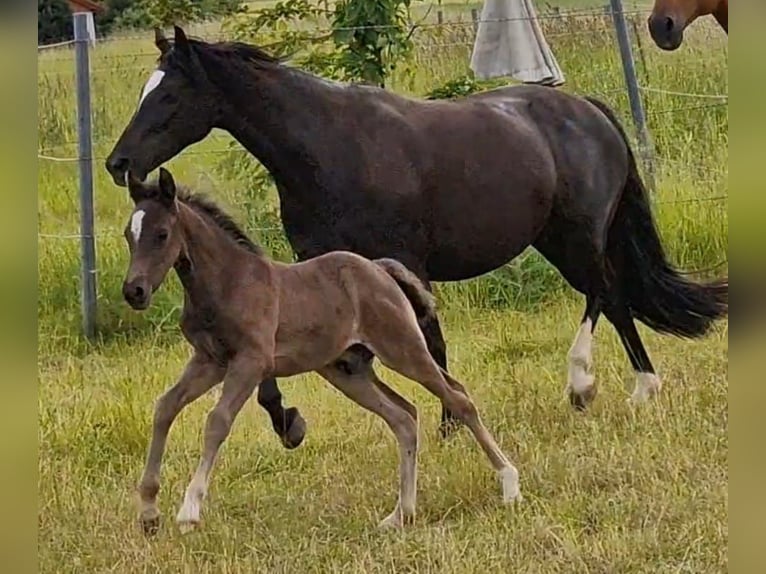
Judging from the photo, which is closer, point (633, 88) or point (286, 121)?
point (286, 121)

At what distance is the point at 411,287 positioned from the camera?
2.52 m

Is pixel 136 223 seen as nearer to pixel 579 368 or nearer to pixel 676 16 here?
pixel 579 368

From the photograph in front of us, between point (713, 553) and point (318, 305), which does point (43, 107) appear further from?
point (713, 553)

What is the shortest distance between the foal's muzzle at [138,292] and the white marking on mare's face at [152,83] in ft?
1.28

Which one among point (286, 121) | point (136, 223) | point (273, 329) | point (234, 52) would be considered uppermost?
point (234, 52)

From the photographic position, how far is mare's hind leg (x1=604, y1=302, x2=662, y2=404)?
2.67m

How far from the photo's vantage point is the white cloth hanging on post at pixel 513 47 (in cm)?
260

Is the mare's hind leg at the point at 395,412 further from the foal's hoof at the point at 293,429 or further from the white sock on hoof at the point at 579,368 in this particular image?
the white sock on hoof at the point at 579,368

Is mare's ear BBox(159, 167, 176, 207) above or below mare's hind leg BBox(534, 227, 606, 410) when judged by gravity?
above

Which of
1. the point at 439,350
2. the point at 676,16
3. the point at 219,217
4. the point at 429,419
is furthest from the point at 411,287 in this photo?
the point at 676,16

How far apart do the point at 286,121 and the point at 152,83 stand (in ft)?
0.89

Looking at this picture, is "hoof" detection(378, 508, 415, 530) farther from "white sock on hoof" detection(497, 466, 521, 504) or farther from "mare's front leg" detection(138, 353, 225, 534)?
"mare's front leg" detection(138, 353, 225, 534)

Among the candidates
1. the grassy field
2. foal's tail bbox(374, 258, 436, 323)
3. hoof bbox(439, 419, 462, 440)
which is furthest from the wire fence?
hoof bbox(439, 419, 462, 440)
